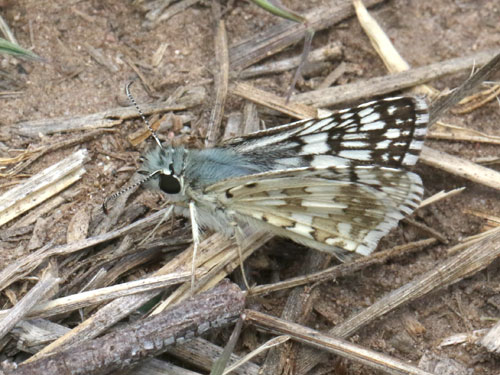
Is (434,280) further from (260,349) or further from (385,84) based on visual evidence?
(385,84)

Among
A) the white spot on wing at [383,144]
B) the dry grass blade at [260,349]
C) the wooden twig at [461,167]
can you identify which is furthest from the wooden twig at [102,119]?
the dry grass blade at [260,349]

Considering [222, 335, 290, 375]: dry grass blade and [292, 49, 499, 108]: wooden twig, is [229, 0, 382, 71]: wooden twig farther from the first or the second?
[222, 335, 290, 375]: dry grass blade

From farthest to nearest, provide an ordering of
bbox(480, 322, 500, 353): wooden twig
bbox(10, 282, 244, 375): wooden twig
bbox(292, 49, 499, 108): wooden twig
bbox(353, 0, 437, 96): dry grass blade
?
bbox(353, 0, 437, 96): dry grass blade < bbox(292, 49, 499, 108): wooden twig < bbox(480, 322, 500, 353): wooden twig < bbox(10, 282, 244, 375): wooden twig

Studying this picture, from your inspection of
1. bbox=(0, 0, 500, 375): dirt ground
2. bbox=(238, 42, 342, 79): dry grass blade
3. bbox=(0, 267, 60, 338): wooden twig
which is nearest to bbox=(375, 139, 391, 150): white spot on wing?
bbox=(0, 0, 500, 375): dirt ground

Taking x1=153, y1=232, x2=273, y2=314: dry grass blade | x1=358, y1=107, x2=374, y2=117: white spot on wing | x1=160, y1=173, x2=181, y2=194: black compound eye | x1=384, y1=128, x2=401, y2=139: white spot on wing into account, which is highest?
x1=160, y1=173, x2=181, y2=194: black compound eye

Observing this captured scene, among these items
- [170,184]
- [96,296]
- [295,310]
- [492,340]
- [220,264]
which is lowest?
[492,340]

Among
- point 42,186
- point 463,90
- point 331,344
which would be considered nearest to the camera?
point 331,344

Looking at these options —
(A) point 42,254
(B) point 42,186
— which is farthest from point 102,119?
(A) point 42,254

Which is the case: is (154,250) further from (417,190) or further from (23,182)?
(417,190)
